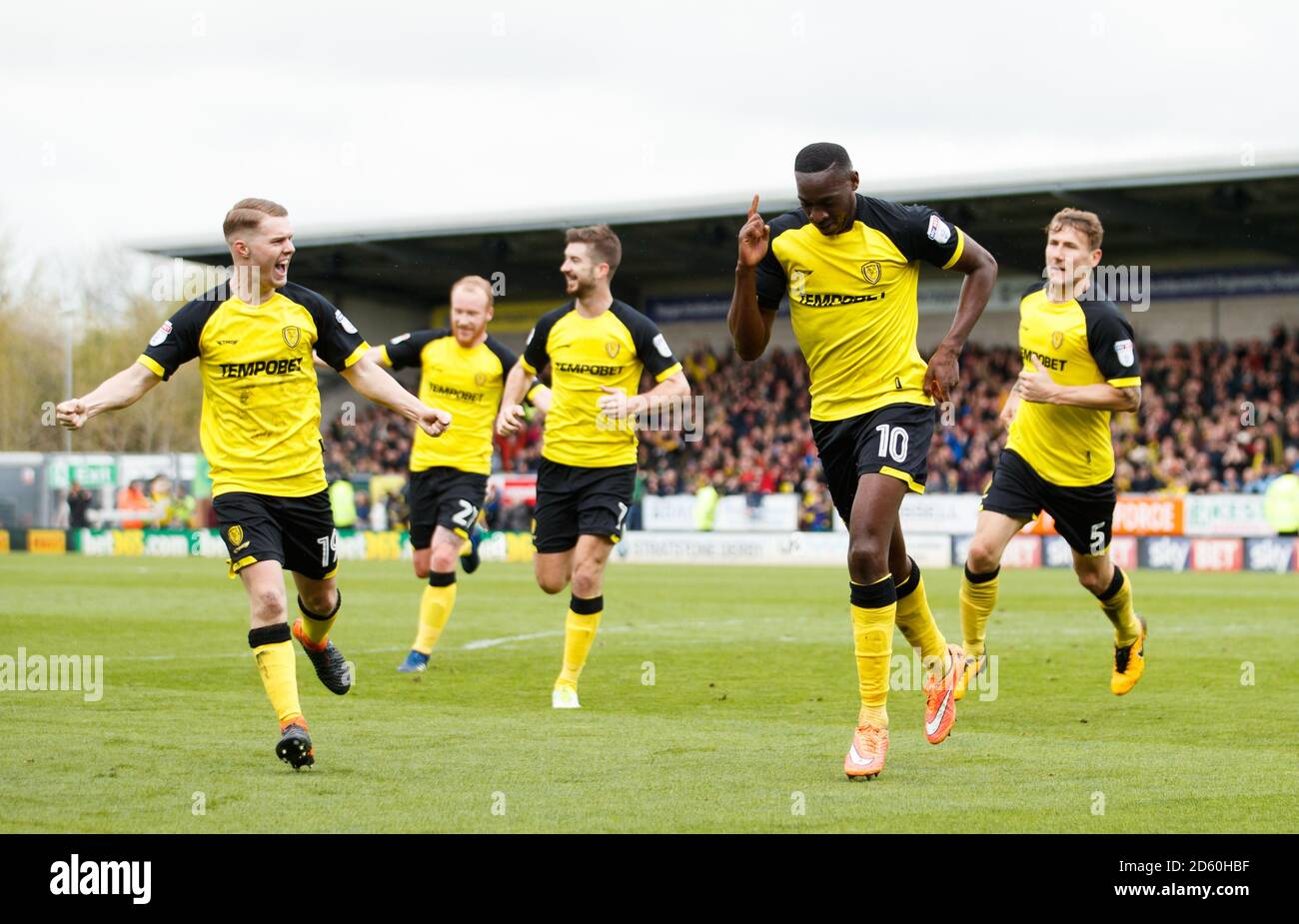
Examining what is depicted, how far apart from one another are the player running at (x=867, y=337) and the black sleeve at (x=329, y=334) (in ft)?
6.06

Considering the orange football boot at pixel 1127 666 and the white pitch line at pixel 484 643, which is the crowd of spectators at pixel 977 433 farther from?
the orange football boot at pixel 1127 666

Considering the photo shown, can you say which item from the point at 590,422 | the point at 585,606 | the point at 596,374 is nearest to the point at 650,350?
the point at 596,374

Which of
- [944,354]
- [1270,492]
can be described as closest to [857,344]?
[944,354]

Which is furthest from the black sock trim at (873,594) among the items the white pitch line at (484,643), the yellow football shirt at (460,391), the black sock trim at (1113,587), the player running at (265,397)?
the white pitch line at (484,643)

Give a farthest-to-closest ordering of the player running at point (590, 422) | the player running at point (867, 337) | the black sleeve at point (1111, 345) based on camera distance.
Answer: the player running at point (590, 422)
the black sleeve at point (1111, 345)
the player running at point (867, 337)

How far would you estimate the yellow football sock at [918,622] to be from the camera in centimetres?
786

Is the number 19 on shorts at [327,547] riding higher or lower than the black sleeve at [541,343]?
lower

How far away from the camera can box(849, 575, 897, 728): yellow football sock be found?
7.09 metres

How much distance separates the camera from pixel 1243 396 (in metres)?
35.9

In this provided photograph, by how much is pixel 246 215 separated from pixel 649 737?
10.2ft

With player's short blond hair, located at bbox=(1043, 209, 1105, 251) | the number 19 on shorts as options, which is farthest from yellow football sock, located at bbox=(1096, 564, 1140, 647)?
the number 19 on shorts

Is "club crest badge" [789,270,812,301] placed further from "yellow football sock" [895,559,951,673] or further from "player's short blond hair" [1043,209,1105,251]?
"player's short blond hair" [1043,209,1105,251]

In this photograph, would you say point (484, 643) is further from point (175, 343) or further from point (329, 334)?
point (175, 343)
